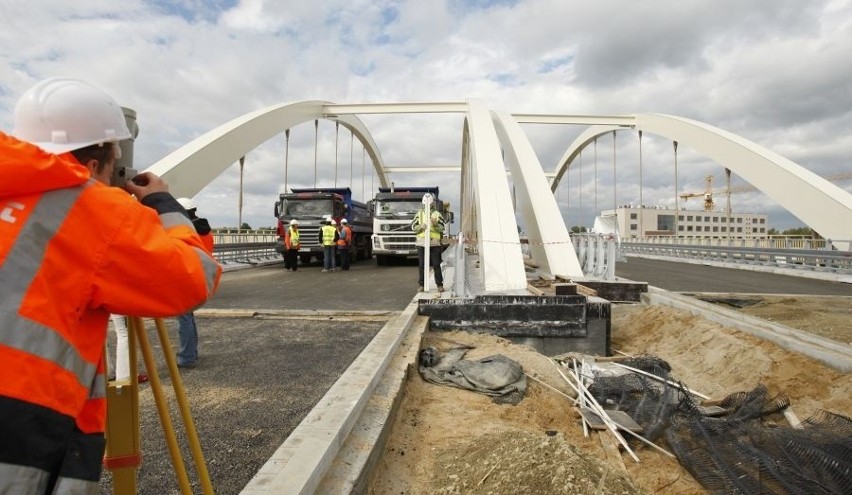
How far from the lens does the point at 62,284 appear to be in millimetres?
1062

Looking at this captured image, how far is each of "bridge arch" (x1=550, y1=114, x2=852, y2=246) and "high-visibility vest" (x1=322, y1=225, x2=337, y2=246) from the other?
14.7 m

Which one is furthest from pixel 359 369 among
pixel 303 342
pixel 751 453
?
pixel 751 453

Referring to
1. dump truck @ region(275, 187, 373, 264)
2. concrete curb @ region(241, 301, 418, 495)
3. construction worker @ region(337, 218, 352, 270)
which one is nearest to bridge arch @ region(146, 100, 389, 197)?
dump truck @ region(275, 187, 373, 264)

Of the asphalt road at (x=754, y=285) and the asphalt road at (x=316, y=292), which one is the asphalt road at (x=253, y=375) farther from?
the asphalt road at (x=754, y=285)

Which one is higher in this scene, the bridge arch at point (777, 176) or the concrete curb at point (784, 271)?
the bridge arch at point (777, 176)

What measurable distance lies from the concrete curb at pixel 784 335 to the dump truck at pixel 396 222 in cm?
1048

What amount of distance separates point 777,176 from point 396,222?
12.9 m

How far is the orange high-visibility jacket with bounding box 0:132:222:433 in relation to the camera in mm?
1008

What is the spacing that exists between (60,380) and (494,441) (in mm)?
2667

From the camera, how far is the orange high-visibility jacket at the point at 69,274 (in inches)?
39.7

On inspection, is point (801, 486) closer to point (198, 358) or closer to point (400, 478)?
point (400, 478)

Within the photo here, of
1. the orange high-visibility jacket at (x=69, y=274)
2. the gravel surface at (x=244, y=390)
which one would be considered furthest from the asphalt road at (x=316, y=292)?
the orange high-visibility jacket at (x=69, y=274)

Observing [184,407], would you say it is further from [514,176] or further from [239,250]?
[239,250]

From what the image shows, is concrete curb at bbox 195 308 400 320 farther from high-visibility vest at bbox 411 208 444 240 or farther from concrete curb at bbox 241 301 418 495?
concrete curb at bbox 241 301 418 495
